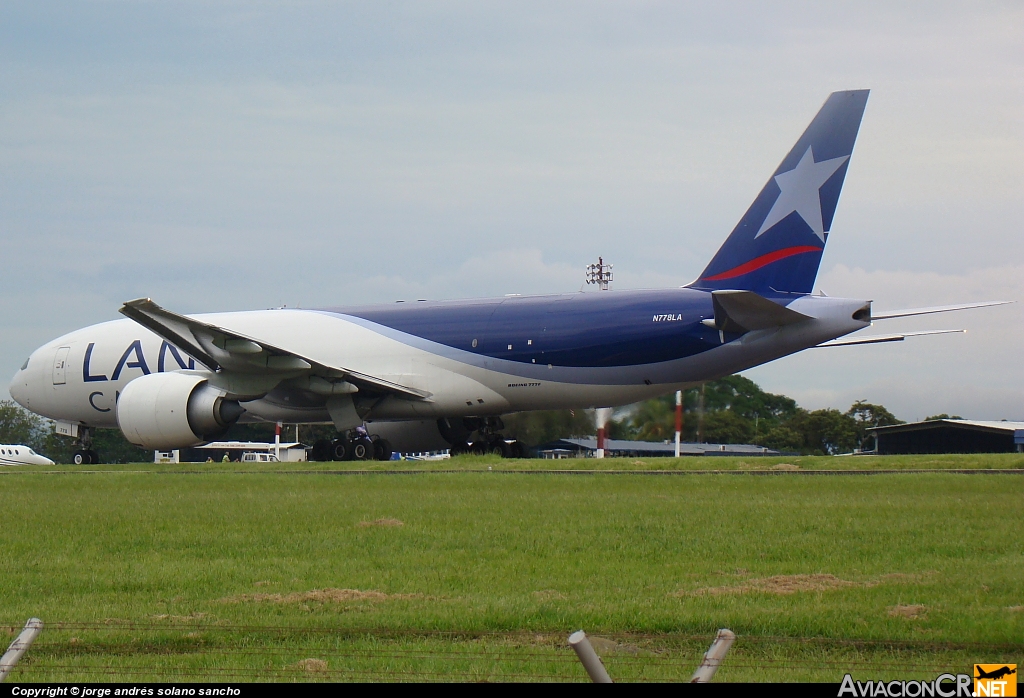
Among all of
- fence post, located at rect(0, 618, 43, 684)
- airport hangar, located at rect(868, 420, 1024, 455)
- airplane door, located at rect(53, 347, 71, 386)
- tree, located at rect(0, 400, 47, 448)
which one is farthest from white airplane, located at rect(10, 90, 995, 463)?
tree, located at rect(0, 400, 47, 448)

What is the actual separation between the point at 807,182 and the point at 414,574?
53.9 ft

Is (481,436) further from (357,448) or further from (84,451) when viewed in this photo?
(84,451)

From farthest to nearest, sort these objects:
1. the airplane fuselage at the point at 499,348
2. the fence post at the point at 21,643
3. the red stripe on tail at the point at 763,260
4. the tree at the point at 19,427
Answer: the tree at the point at 19,427
the airplane fuselage at the point at 499,348
the red stripe on tail at the point at 763,260
the fence post at the point at 21,643

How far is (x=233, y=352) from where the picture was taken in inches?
1015

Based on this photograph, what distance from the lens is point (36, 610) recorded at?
8.88 m

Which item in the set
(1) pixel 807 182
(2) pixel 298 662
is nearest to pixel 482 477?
(1) pixel 807 182

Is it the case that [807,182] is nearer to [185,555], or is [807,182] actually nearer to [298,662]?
[185,555]

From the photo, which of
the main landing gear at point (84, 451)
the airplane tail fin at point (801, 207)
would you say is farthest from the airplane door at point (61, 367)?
the airplane tail fin at point (801, 207)

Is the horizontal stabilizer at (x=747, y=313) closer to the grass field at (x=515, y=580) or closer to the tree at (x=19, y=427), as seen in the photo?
the grass field at (x=515, y=580)

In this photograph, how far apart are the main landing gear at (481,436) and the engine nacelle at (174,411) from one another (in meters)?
5.72

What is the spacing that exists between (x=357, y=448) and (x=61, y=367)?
400 inches

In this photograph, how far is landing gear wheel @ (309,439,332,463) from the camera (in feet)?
93.1

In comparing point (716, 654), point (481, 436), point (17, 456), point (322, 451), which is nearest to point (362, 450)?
point (322, 451)

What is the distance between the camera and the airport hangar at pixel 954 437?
3444 centimetres
